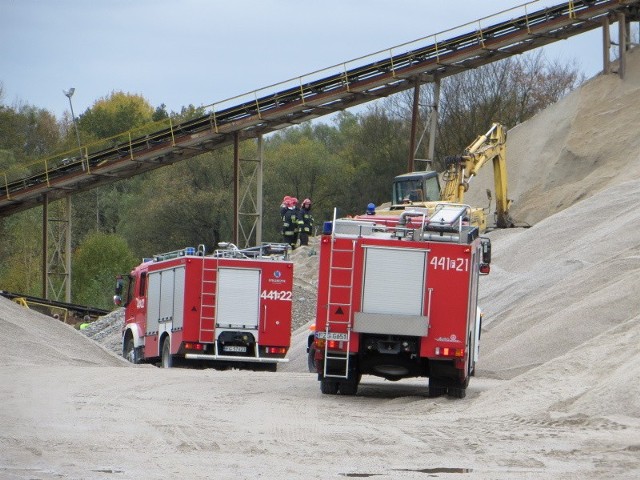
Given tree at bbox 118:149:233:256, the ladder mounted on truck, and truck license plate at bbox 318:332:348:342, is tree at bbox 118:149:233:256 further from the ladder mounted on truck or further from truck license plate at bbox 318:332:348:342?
truck license plate at bbox 318:332:348:342

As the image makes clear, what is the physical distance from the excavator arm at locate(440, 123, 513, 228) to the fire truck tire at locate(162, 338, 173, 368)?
51.3 ft

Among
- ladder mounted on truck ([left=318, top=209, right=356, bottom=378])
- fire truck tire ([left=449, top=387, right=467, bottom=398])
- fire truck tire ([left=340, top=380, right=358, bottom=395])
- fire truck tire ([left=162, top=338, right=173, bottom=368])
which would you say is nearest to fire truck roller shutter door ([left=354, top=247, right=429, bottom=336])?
ladder mounted on truck ([left=318, top=209, right=356, bottom=378])

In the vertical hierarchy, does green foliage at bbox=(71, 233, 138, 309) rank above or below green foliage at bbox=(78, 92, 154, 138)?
below

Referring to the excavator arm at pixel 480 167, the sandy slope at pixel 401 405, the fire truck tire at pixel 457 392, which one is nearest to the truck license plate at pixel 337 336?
the sandy slope at pixel 401 405

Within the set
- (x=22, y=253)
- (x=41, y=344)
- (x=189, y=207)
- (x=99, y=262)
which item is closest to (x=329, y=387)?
(x=41, y=344)

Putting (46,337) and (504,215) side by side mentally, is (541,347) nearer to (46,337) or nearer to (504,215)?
(46,337)

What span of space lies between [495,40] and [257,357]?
2353 cm

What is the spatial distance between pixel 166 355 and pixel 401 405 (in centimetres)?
1218

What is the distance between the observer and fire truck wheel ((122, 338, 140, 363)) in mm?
33688

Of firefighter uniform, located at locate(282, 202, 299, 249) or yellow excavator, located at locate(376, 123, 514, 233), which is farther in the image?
firefighter uniform, located at locate(282, 202, 299, 249)

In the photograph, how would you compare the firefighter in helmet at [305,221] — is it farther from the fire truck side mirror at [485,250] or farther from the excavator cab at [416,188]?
the fire truck side mirror at [485,250]

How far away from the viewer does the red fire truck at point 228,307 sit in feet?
97.5

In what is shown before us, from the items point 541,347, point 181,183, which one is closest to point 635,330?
point 541,347

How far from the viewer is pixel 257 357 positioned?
30344mm
